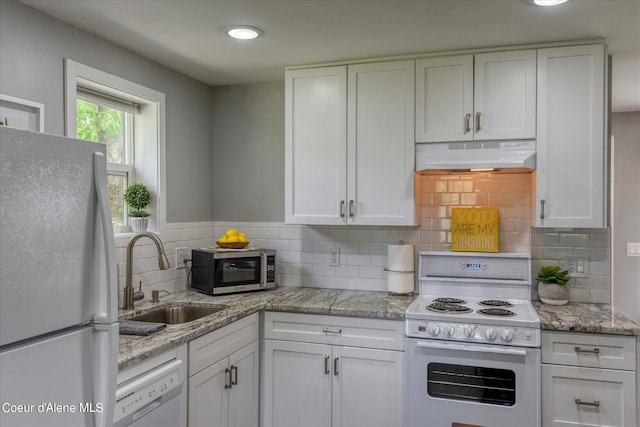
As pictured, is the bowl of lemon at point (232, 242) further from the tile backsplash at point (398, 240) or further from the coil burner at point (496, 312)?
the coil burner at point (496, 312)

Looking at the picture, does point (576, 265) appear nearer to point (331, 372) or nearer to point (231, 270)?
point (331, 372)

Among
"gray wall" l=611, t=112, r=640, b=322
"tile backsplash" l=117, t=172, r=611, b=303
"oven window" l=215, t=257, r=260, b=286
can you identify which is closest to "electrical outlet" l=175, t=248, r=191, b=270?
"tile backsplash" l=117, t=172, r=611, b=303

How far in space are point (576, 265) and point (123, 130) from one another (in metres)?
2.84

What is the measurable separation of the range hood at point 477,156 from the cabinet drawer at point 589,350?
0.92 metres

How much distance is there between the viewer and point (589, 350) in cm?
Result: 227

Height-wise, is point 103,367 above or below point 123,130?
below

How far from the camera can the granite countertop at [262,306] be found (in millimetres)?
2006

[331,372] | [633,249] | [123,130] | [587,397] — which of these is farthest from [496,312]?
[633,249]

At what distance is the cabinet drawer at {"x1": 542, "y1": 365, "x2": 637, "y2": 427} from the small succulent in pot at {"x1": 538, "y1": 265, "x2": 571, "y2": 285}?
56 cm

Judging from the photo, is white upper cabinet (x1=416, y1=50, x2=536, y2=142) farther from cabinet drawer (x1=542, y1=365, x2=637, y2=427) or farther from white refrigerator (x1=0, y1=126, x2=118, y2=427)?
white refrigerator (x1=0, y1=126, x2=118, y2=427)

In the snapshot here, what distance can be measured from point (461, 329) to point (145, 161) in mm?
2074

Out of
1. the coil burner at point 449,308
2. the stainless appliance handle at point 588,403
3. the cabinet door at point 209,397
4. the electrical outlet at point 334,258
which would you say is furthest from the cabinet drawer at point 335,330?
the stainless appliance handle at point 588,403

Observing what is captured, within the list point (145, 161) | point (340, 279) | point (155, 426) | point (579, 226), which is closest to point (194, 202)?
point (145, 161)

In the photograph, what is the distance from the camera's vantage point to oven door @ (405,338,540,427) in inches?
90.4
